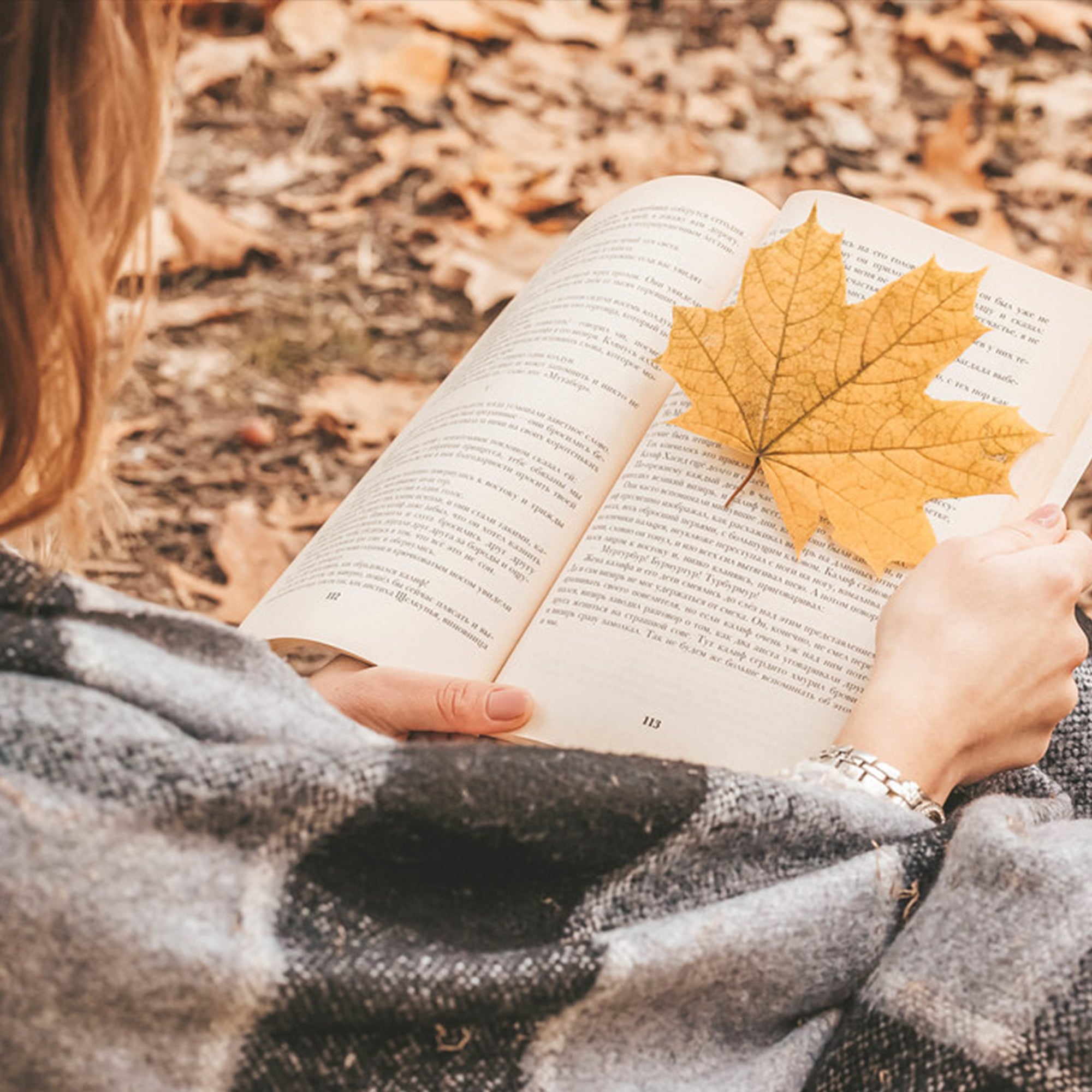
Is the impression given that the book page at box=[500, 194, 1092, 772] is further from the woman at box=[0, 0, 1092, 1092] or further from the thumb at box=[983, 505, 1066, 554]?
the woman at box=[0, 0, 1092, 1092]

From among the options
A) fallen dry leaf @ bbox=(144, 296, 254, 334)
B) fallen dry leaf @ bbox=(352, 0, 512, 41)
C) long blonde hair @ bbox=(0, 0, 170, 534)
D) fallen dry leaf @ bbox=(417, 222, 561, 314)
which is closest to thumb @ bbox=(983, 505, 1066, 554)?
long blonde hair @ bbox=(0, 0, 170, 534)

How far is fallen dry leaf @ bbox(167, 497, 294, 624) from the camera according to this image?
161 cm

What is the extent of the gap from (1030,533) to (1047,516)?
0.03 m

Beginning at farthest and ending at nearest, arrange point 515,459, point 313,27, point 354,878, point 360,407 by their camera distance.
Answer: point 313,27 < point 360,407 < point 515,459 < point 354,878

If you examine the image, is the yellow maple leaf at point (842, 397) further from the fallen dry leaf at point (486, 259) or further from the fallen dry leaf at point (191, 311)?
the fallen dry leaf at point (191, 311)

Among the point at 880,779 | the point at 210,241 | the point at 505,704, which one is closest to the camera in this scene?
the point at 880,779

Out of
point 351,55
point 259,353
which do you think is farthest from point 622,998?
point 351,55

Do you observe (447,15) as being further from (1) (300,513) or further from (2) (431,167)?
(1) (300,513)

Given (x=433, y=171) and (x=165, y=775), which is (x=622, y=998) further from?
A: (x=433, y=171)

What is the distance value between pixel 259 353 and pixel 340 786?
136 cm

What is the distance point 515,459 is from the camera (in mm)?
1102

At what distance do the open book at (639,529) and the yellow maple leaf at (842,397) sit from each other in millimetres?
27

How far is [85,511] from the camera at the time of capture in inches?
41.6

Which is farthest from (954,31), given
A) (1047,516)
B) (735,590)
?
(735,590)
